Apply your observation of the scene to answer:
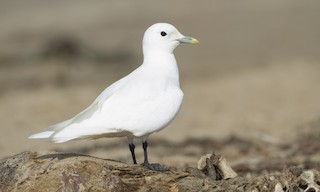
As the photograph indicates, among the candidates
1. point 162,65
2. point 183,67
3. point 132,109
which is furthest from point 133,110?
point 183,67

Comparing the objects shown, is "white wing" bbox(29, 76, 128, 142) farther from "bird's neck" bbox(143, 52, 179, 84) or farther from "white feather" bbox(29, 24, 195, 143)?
"bird's neck" bbox(143, 52, 179, 84)

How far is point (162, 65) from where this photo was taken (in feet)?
22.8

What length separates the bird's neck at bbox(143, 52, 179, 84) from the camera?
6.86 meters

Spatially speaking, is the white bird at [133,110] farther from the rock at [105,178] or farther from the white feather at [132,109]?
the rock at [105,178]

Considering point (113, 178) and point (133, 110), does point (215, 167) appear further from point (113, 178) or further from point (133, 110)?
point (113, 178)

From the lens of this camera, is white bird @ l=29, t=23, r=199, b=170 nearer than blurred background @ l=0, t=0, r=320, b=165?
Yes

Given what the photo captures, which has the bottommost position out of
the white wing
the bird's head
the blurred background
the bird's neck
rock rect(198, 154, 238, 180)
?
rock rect(198, 154, 238, 180)

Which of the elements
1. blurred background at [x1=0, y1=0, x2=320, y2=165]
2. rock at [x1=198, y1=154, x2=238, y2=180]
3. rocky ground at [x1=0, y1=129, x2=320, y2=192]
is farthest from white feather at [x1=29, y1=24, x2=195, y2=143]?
blurred background at [x1=0, y1=0, x2=320, y2=165]

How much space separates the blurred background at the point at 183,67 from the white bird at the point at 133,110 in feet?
8.44

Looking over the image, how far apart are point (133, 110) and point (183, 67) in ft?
47.3

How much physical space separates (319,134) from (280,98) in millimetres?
4270

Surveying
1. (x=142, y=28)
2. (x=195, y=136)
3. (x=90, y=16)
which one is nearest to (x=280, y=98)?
(x=195, y=136)

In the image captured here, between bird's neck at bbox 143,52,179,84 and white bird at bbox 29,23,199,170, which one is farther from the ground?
bird's neck at bbox 143,52,179,84

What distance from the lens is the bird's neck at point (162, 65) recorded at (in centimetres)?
686
